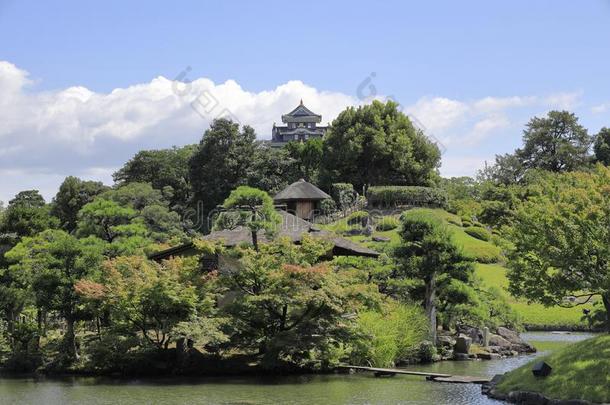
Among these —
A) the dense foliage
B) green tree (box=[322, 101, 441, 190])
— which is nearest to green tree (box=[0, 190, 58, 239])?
the dense foliage

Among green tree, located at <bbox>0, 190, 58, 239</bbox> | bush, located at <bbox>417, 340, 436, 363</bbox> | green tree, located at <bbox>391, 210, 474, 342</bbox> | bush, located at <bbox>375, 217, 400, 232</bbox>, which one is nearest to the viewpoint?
bush, located at <bbox>417, 340, 436, 363</bbox>

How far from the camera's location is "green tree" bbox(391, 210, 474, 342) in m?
25.2

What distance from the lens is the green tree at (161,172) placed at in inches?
2378

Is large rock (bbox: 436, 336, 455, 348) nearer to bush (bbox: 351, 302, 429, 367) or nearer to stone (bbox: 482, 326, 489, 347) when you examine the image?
stone (bbox: 482, 326, 489, 347)

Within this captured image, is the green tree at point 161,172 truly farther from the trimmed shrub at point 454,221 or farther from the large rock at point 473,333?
the large rock at point 473,333

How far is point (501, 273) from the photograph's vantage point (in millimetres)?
42188

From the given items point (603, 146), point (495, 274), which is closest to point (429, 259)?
point (495, 274)

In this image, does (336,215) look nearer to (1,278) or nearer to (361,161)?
(361,161)

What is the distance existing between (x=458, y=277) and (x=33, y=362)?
1456 cm

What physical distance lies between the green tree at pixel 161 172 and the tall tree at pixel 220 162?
17.6 ft

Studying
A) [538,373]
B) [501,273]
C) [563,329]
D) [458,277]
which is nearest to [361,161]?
[501,273]

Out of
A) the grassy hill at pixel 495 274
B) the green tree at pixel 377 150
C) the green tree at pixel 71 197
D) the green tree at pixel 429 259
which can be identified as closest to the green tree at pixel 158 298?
the green tree at pixel 429 259

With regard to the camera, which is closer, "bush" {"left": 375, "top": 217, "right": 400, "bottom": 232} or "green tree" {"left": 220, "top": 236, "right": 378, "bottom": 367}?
"green tree" {"left": 220, "top": 236, "right": 378, "bottom": 367}

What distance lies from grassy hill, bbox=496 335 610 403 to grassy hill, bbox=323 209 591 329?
1267 centimetres
